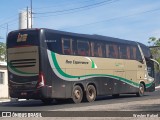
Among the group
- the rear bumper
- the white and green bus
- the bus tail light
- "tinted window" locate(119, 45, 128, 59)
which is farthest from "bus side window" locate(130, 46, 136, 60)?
the bus tail light

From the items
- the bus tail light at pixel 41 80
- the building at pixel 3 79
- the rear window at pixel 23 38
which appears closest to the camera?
the bus tail light at pixel 41 80

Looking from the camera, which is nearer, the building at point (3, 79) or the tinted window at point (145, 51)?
the tinted window at point (145, 51)

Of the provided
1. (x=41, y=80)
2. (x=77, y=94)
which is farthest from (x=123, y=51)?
(x=41, y=80)

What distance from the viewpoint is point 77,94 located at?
74.9 feet

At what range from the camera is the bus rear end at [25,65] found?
2091cm

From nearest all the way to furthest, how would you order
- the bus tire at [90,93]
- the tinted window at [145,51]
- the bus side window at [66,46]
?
the bus side window at [66,46] → the bus tire at [90,93] → the tinted window at [145,51]

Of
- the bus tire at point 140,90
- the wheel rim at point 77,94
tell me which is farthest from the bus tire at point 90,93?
the bus tire at point 140,90

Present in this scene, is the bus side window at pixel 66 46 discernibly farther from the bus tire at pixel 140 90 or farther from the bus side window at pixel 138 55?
the bus tire at pixel 140 90

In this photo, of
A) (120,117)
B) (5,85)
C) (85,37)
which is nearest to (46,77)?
(85,37)

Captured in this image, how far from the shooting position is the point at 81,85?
76.8 feet

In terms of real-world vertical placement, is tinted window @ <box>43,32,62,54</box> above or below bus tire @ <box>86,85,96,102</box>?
above

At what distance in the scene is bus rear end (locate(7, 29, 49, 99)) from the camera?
2091 cm

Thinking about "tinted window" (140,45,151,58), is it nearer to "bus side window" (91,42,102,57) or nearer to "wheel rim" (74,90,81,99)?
"bus side window" (91,42,102,57)

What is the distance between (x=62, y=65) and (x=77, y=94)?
201 cm
